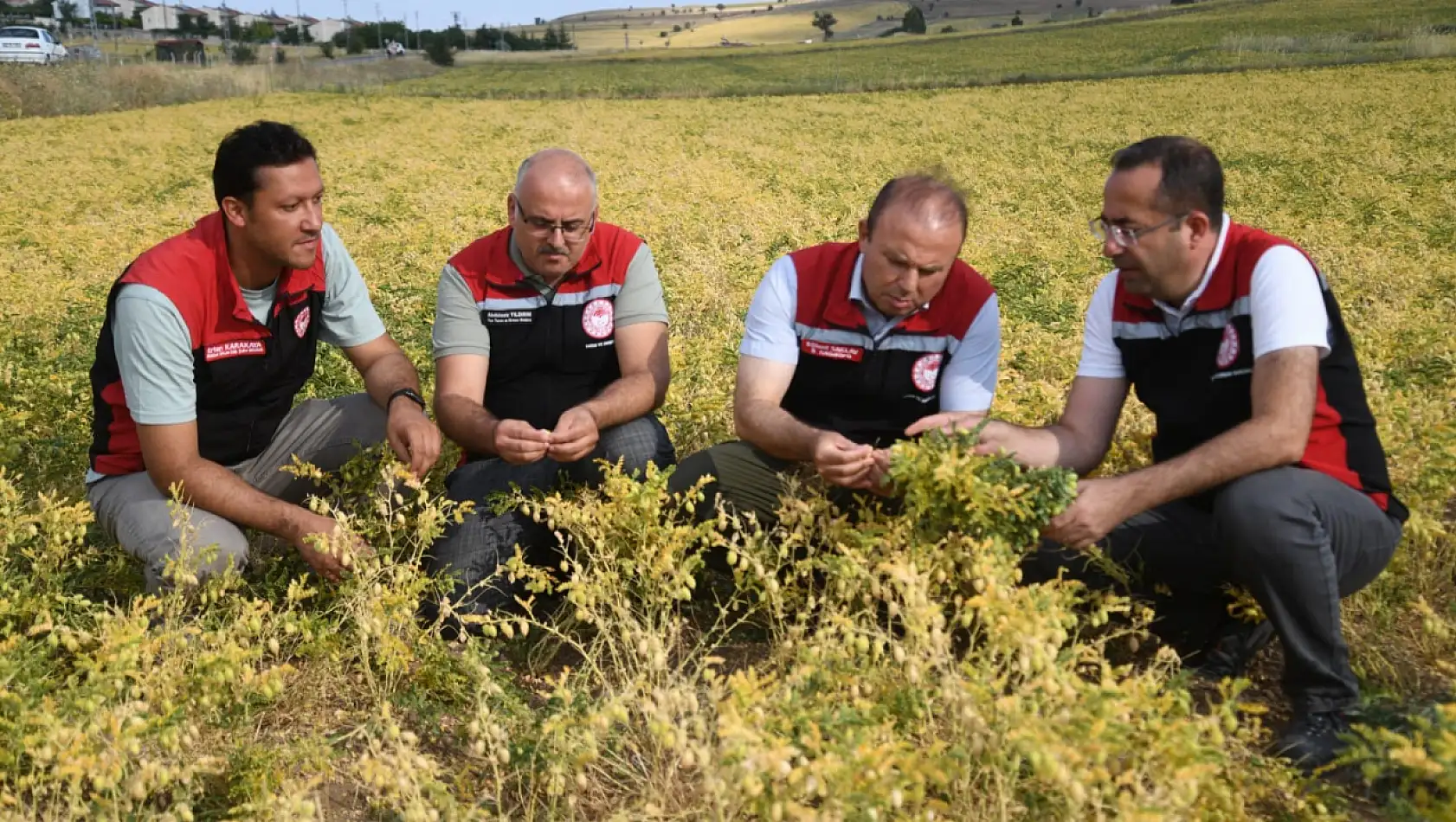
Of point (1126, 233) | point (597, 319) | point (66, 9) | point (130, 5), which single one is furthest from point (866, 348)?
point (130, 5)

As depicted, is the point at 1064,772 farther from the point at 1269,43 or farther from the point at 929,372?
the point at 1269,43

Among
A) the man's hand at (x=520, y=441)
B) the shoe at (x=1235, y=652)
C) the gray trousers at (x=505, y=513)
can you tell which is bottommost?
the shoe at (x=1235, y=652)

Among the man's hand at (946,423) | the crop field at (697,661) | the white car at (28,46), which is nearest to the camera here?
the crop field at (697,661)

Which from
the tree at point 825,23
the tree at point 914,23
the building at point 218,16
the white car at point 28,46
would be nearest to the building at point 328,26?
the building at point 218,16

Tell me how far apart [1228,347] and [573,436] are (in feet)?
7.38

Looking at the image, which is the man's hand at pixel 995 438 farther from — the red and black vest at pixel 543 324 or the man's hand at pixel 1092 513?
the red and black vest at pixel 543 324

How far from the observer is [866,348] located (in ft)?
13.4

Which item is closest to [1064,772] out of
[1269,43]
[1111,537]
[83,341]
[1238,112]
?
[1111,537]

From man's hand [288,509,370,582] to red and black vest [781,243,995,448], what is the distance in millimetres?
1743

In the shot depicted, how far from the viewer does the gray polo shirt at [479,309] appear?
4531mm

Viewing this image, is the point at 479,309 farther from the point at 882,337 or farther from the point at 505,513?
the point at 882,337

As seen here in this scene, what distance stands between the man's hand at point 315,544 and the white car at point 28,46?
1791 inches

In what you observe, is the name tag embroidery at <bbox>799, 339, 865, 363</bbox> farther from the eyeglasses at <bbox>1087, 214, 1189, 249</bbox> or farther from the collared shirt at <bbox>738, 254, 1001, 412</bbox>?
the eyeglasses at <bbox>1087, 214, 1189, 249</bbox>

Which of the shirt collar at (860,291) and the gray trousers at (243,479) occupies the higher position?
the shirt collar at (860,291)
